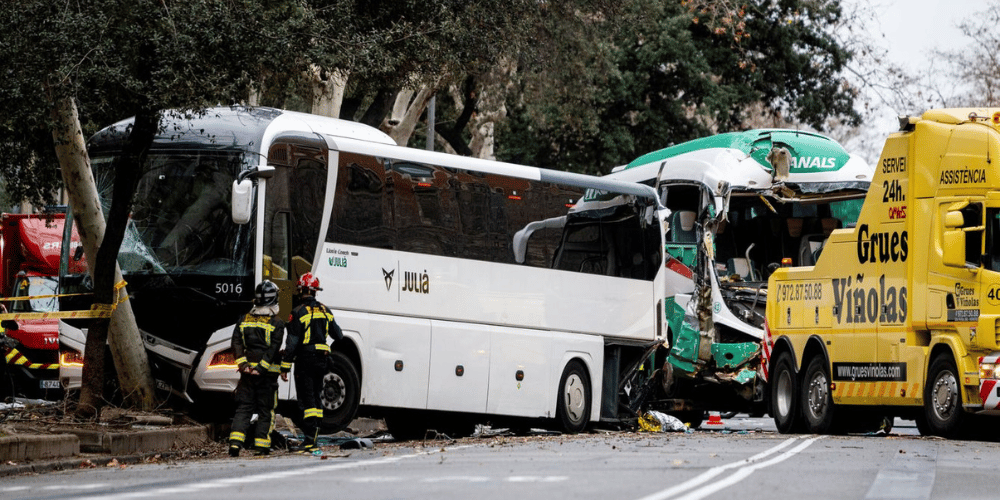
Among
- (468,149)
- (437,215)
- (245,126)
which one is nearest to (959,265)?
(437,215)

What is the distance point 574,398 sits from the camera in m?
22.7

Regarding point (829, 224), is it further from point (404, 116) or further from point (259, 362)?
point (259, 362)

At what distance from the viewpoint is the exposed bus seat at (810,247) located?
83.1 ft

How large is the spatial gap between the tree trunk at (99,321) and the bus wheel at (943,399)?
332 inches

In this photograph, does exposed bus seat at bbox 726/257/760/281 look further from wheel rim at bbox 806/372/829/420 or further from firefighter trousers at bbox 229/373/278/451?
firefighter trousers at bbox 229/373/278/451

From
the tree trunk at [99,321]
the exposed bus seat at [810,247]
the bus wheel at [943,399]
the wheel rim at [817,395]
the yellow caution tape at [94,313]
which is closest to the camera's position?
the tree trunk at [99,321]

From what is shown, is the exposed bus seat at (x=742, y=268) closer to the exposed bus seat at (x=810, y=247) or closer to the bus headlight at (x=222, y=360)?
the exposed bus seat at (x=810, y=247)

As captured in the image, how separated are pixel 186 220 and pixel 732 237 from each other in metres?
10.2

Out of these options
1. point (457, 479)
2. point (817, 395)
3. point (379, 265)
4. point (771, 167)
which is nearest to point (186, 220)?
point (379, 265)

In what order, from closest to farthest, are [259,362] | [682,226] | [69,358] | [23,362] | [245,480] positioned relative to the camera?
1. [245,480]
2. [259,362]
3. [69,358]
4. [682,226]
5. [23,362]

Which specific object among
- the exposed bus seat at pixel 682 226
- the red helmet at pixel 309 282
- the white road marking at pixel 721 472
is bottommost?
the white road marking at pixel 721 472

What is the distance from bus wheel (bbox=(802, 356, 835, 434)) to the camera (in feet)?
69.2

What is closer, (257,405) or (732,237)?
(257,405)

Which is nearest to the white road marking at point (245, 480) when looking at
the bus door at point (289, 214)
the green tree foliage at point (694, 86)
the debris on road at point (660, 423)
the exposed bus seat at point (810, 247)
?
the bus door at point (289, 214)
